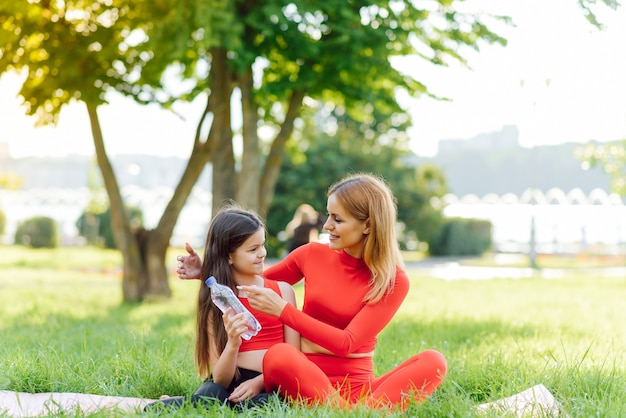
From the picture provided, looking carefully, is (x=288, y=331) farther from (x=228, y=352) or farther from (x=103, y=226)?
(x=103, y=226)

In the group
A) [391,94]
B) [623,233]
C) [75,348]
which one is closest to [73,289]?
[391,94]

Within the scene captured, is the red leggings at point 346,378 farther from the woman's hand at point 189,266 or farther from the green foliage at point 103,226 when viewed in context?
the green foliage at point 103,226

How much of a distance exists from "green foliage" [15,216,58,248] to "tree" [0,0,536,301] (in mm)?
16625

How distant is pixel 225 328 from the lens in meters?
4.02

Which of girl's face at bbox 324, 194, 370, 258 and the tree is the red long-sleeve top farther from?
the tree

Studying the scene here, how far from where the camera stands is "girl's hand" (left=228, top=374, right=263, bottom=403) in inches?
161

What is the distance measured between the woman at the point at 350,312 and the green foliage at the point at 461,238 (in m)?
24.9

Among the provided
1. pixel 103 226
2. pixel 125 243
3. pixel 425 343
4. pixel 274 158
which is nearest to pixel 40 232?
pixel 103 226

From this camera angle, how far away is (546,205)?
33.0m

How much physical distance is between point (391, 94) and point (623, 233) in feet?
68.0

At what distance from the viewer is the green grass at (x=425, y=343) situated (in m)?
4.55

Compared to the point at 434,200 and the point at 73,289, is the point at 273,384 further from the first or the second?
the point at 434,200

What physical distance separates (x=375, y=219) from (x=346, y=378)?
2.78ft

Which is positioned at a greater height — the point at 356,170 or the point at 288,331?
the point at 356,170
